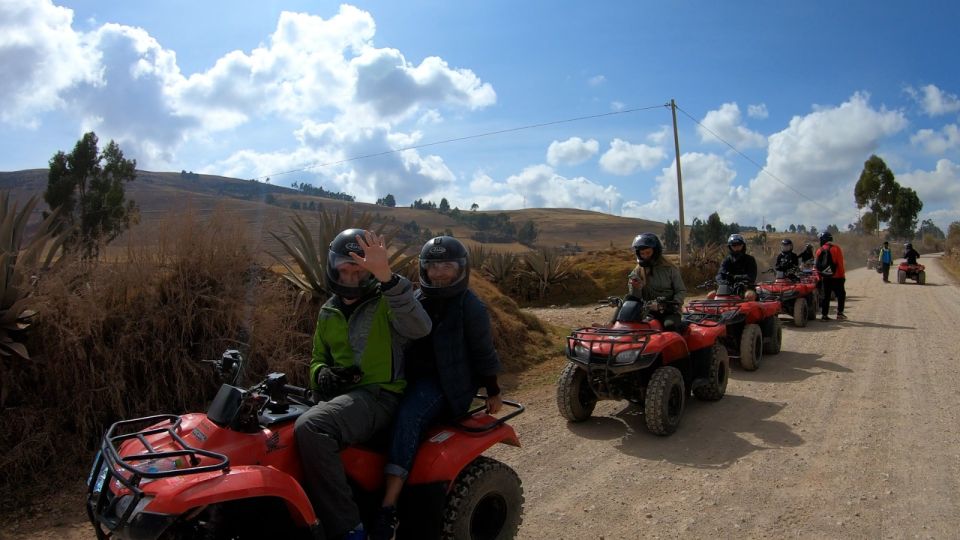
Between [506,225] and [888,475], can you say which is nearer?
[888,475]

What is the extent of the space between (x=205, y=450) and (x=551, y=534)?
8.03 feet

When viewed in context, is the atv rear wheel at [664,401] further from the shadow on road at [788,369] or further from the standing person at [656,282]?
the shadow on road at [788,369]

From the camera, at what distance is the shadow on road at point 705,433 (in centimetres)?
561

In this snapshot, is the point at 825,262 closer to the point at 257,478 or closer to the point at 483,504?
the point at 483,504

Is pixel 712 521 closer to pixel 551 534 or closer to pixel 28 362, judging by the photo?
pixel 551 534

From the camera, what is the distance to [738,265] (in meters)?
11.3

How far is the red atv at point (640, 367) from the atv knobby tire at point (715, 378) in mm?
11

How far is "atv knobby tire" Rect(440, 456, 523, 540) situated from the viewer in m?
3.39

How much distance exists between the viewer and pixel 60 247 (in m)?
5.95

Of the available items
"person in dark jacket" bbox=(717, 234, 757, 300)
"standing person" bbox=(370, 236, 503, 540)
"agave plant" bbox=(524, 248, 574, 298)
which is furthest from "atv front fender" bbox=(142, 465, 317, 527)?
"agave plant" bbox=(524, 248, 574, 298)

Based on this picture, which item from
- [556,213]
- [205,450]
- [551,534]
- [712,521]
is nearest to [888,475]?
[712,521]

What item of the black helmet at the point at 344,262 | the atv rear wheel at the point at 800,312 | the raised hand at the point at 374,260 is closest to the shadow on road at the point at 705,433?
the black helmet at the point at 344,262

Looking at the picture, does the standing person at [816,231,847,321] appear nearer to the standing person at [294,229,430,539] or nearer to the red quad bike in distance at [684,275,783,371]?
the red quad bike in distance at [684,275,783,371]

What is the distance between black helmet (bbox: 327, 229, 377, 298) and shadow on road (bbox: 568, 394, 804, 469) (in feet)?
11.4
